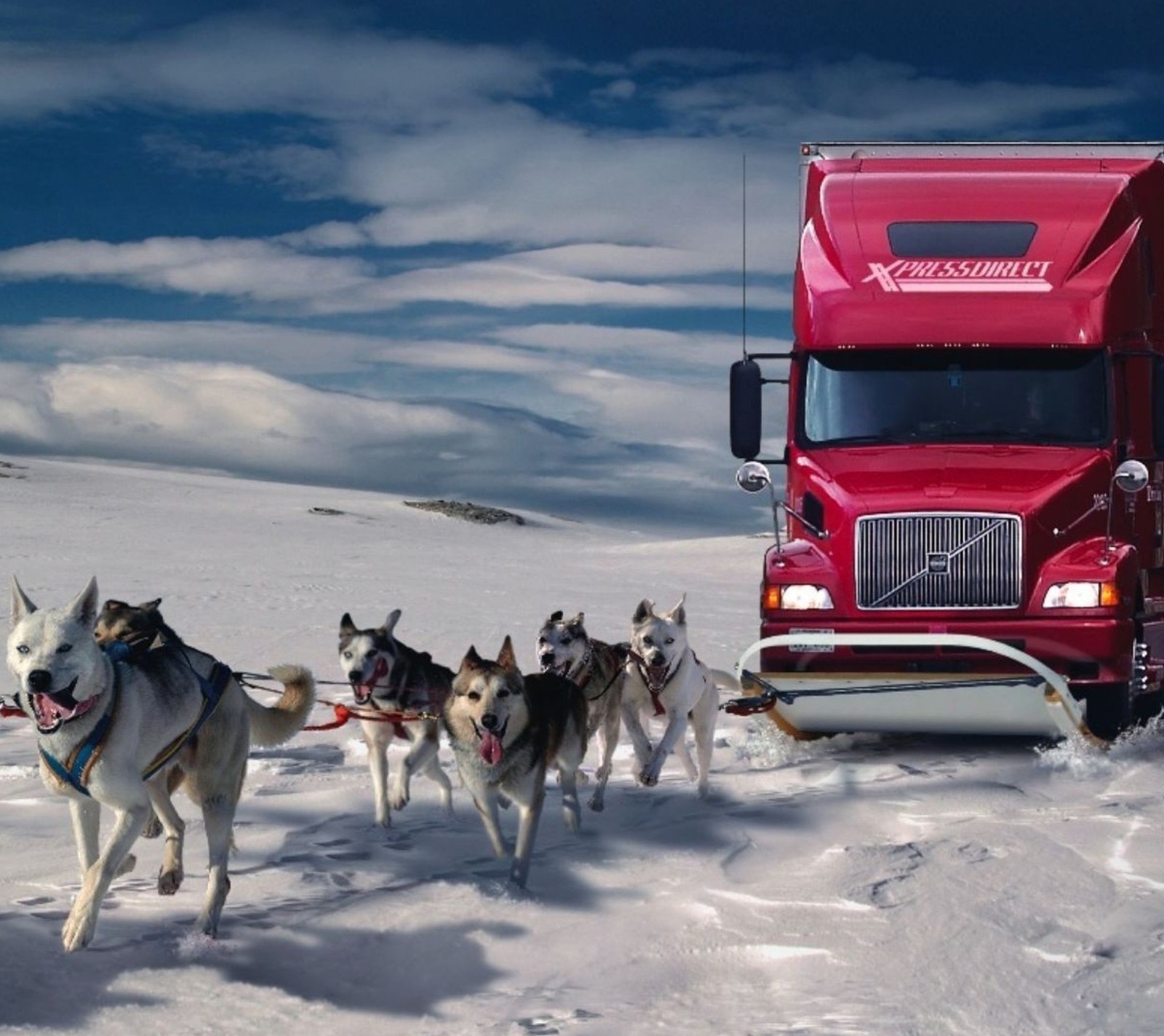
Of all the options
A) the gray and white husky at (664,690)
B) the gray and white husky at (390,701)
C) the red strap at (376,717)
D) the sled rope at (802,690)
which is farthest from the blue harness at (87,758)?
the sled rope at (802,690)

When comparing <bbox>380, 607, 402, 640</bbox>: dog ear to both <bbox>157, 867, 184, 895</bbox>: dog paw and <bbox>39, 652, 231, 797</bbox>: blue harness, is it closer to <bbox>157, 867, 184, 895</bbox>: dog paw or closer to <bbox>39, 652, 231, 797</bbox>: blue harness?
<bbox>157, 867, 184, 895</bbox>: dog paw

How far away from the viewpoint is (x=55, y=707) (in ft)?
19.5

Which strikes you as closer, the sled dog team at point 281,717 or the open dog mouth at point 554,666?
the sled dog team at point 281,717

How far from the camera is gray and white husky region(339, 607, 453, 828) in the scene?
8.62m

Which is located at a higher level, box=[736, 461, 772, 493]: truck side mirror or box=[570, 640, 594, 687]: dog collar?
box=[736, 461, 772, 493]: truck side mirror

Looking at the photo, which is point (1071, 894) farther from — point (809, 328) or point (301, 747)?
point (301, 747)

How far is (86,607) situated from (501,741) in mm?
2319

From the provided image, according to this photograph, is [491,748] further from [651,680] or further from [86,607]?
[86,607]

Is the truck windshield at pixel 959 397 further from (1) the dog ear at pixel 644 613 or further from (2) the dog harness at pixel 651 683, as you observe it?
(2) the dog harness at pixel 651 683

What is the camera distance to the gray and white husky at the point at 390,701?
862cm

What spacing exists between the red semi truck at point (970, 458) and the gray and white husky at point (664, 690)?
0.84m

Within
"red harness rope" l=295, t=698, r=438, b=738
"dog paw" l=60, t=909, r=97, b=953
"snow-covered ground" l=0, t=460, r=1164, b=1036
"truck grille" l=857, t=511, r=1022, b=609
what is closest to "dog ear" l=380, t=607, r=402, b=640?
"red harness rope" l=295, t=698, r=438, b=738

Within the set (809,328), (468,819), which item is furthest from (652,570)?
(468,819)

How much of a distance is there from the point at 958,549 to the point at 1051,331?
5.64ft
